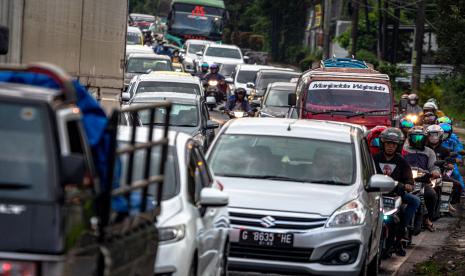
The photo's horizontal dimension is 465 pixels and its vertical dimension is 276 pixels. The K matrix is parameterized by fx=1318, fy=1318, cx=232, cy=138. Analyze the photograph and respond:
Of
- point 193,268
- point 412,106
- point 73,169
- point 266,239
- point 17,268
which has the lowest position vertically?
point 266,239

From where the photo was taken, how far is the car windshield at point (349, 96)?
902 inches

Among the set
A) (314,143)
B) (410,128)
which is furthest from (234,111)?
(314,143)

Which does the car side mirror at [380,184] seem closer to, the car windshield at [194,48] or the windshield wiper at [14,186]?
the windshield wiper at [14,186]

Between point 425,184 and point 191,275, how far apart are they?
10.1 m

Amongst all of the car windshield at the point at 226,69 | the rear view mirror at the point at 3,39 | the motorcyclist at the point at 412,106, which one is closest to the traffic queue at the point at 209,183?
the rear view mirror at the point at 3,39

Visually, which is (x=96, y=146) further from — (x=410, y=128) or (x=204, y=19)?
(x=204, y=19)

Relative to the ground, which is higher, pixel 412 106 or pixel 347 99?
pixel 347 99

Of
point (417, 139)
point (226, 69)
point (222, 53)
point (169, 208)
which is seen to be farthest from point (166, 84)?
point (222, 53)

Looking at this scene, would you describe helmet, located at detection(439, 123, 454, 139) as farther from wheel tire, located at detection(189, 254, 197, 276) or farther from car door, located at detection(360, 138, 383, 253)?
wheel tire, located at detection(189, 254, 197, 276)

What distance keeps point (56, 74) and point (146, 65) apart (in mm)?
31184

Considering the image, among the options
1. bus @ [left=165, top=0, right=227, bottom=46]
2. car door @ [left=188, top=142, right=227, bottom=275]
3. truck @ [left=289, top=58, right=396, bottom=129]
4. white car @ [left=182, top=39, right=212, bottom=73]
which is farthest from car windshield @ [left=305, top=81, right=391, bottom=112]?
bus @ [left=165, top=0, right=227, bottom=46]

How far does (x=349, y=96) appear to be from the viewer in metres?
23.0

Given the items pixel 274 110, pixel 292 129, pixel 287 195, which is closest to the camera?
pixel 287 195

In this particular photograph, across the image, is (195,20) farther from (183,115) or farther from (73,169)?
(73,169)
